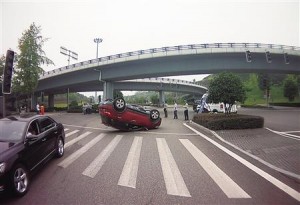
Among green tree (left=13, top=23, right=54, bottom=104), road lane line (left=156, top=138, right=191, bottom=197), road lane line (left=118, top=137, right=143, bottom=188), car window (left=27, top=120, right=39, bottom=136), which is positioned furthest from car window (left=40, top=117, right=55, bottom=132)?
green tree (left=13, top=23, right=54, bottom=104)

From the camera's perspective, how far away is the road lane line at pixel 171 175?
4965mm

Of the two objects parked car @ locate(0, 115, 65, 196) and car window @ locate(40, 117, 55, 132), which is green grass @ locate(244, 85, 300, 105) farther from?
parked car @ locate(0, 115, 65, 196)

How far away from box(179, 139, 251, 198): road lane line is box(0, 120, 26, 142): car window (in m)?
4.69

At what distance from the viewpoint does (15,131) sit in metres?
5.94


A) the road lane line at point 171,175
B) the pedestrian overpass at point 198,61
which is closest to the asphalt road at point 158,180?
the road lane line at point 171,175

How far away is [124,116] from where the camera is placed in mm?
13945

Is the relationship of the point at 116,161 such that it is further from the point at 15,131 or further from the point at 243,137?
the point at 243,137

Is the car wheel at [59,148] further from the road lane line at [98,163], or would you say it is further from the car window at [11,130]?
the car window at [11,130]

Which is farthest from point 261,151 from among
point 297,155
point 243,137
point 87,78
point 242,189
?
point 87,78

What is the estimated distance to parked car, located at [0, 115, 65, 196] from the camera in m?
4.61

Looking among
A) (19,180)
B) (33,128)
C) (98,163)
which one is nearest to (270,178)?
(98,163)

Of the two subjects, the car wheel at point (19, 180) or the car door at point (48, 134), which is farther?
the car door at point (48, 134)

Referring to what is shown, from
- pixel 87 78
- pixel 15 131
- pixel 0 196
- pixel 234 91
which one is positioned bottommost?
pixel 0 196

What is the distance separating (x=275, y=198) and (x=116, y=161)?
Result: 14.4 feet
